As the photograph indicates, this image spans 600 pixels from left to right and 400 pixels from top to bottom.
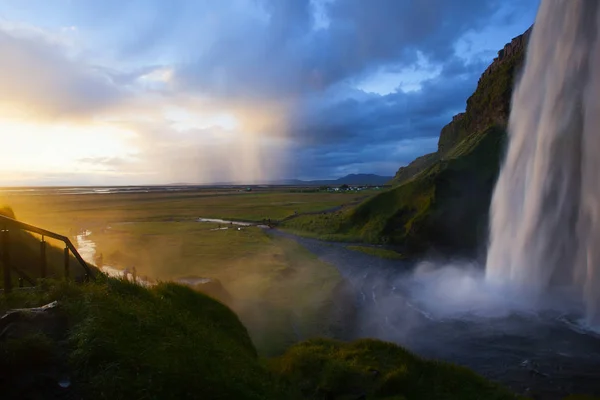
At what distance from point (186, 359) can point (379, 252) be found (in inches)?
1794

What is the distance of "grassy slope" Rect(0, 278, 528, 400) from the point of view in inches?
281

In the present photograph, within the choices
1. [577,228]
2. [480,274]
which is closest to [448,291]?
[480,274]

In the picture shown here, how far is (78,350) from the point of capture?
737cm

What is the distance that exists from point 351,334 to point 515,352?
28.8ft

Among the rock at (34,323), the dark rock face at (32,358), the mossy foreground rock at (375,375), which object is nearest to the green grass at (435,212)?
the mossy foreground rock at (375,375)

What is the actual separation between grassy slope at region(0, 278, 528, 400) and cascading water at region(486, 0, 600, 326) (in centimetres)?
2112

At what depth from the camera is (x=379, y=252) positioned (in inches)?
2032

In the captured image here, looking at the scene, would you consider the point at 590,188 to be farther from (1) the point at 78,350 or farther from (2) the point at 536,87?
(1) the point at 78,350

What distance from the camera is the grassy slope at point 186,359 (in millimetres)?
7129

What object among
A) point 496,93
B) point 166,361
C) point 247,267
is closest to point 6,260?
point 166,361

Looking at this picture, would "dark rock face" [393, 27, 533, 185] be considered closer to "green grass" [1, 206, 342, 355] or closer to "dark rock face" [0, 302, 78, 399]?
"green grass" [1, 206, 342, 355]

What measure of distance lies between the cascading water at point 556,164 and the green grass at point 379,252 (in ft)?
41.2

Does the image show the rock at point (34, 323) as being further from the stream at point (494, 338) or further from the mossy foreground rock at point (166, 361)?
the stream at point (494, 338)

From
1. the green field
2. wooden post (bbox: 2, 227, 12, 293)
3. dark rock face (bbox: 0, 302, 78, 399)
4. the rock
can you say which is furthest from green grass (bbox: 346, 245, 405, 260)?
dark rock face (bbox: 0, 302, 78, 399)
